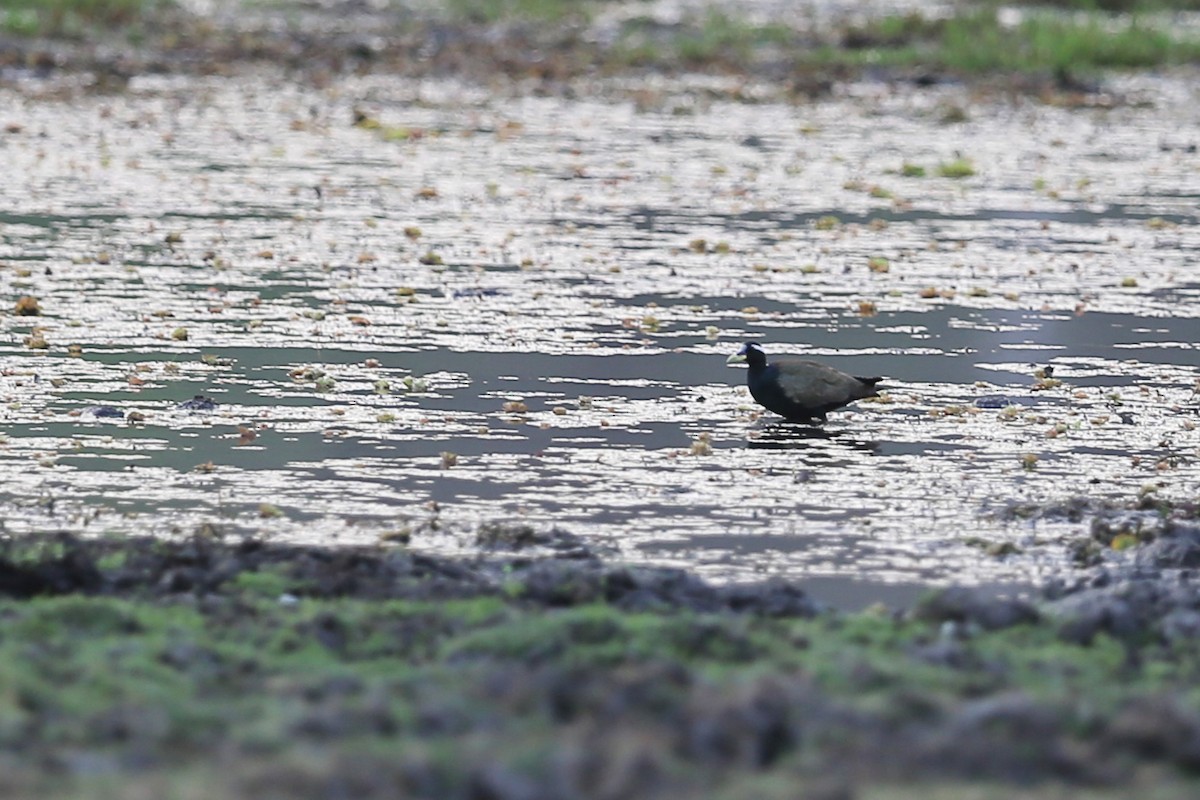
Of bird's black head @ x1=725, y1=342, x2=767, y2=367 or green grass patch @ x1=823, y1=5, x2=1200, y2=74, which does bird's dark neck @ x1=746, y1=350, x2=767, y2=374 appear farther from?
green grass patch @ x1=823, y1=5, x2=1200, y2=74

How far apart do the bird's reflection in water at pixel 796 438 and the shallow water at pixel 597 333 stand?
0.03 m

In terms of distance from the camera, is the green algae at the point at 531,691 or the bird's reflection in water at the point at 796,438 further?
the bird's reflection in water at the point at 796,438

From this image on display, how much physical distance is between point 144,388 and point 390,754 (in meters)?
6.78

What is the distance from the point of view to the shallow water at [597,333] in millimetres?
9977

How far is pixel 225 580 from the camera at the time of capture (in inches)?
319

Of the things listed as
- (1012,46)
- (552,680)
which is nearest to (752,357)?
(552,680)

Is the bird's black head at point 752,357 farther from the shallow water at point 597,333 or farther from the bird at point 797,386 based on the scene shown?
the shallow water at point 597,333

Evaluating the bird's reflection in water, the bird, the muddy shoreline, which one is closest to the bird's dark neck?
the bird

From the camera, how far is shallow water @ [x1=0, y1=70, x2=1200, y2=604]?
9.98 metres

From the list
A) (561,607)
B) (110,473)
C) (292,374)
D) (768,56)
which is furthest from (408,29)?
(561,607)

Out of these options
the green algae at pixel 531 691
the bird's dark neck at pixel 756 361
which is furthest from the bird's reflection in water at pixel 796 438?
the green algae at pixel 531 691

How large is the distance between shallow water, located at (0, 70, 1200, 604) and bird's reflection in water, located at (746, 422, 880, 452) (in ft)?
0.11

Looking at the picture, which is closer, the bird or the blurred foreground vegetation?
the bird

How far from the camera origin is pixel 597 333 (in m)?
14.5
